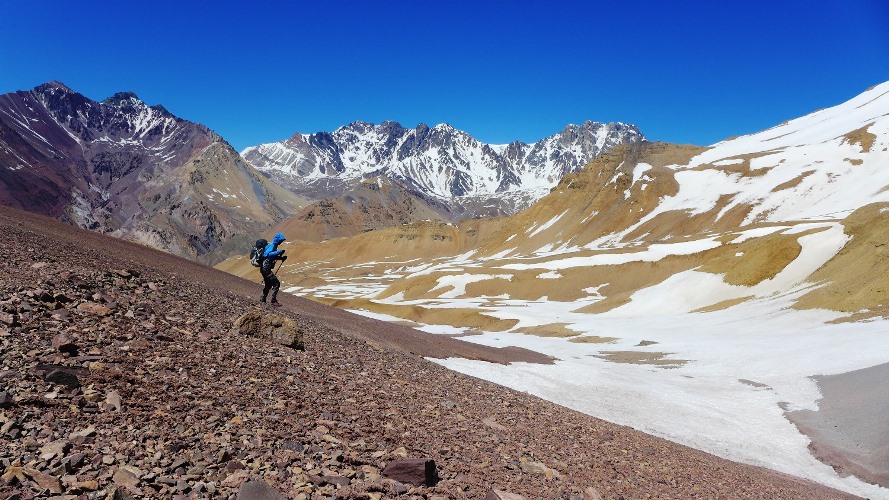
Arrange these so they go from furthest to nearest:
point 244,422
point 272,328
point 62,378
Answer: point 272,328, point 244,422, point 62,378

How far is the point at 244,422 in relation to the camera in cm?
795

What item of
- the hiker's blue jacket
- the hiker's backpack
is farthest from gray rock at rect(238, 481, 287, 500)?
the hiker's backpack

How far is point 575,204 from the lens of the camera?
635ft

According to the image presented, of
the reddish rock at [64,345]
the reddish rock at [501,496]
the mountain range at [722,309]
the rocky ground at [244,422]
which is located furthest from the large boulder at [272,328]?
the mountain range at [722,309]

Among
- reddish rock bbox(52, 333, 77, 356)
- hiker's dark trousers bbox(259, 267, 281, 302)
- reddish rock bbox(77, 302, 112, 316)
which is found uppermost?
hiker's dark trousers bbox(259, 267, 281, 302)

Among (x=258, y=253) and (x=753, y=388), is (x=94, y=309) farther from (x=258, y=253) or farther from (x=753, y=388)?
(x=753, y=388)

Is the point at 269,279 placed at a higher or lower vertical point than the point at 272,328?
higher

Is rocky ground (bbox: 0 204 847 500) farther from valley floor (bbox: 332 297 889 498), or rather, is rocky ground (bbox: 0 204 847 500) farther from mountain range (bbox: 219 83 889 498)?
mountain range (bbox: 219 83 889 498)

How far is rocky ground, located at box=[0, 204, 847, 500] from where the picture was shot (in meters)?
6.25

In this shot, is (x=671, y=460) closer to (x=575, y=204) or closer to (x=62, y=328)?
(x=62, y=328)

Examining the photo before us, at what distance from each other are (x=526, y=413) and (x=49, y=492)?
10.1 m

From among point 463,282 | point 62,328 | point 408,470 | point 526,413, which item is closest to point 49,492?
point 408,470

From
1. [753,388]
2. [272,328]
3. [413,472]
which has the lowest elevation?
[753,388]

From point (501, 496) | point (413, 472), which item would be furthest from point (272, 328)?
point (501, 496)
